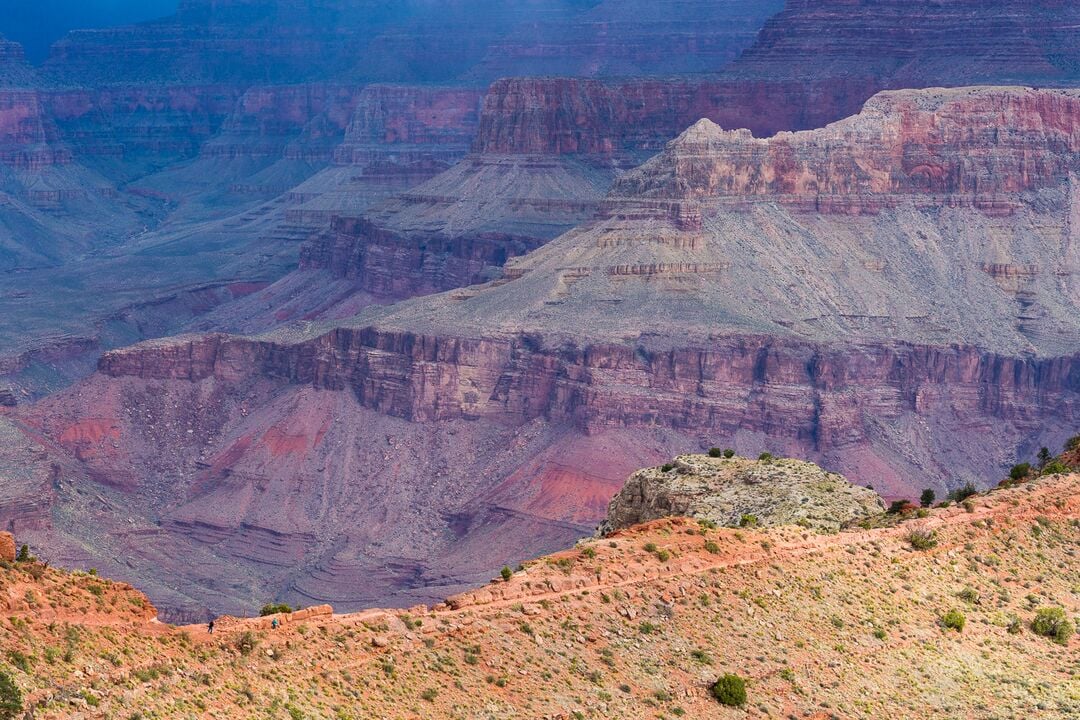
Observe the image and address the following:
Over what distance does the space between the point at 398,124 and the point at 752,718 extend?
164m

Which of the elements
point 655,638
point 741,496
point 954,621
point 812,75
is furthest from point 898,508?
point 812,75

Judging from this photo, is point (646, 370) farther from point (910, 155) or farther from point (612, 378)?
point (910, 155)

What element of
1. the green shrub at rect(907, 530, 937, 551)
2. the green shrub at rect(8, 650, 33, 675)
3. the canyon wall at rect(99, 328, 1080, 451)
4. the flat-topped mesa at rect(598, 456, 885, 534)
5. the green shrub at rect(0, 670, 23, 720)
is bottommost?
the canyon wall at rect(99, 328, 1080, 451)

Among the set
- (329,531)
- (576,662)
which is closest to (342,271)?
(329,531)

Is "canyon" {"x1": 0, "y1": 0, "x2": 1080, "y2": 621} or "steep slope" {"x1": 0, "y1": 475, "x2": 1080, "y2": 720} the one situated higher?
"steep slope" {"x1": 0, "y1": 475, "x2": 1080, "y2": 720}

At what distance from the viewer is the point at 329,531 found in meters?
89.9

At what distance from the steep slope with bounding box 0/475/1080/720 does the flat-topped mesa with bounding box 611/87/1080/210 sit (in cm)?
6618

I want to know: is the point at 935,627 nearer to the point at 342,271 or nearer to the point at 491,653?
the point at 491,653

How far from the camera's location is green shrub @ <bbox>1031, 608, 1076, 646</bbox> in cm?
3775

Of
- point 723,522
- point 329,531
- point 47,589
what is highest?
point 47,589

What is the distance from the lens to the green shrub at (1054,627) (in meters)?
37.8

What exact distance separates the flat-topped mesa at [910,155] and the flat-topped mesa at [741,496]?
2315 inches

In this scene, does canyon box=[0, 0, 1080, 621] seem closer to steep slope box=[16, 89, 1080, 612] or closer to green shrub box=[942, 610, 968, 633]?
steep slope box=[16, 89, 1080, 612]

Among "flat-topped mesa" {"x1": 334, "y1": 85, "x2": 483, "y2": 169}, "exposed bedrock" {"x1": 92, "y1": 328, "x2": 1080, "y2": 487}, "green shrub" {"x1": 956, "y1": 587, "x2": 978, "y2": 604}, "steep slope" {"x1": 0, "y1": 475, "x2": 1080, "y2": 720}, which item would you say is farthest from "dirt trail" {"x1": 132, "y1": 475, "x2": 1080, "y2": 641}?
"flat-topped mesa" {"x1": 334, "y1": 85, "x2": 483, "y2": 169}
